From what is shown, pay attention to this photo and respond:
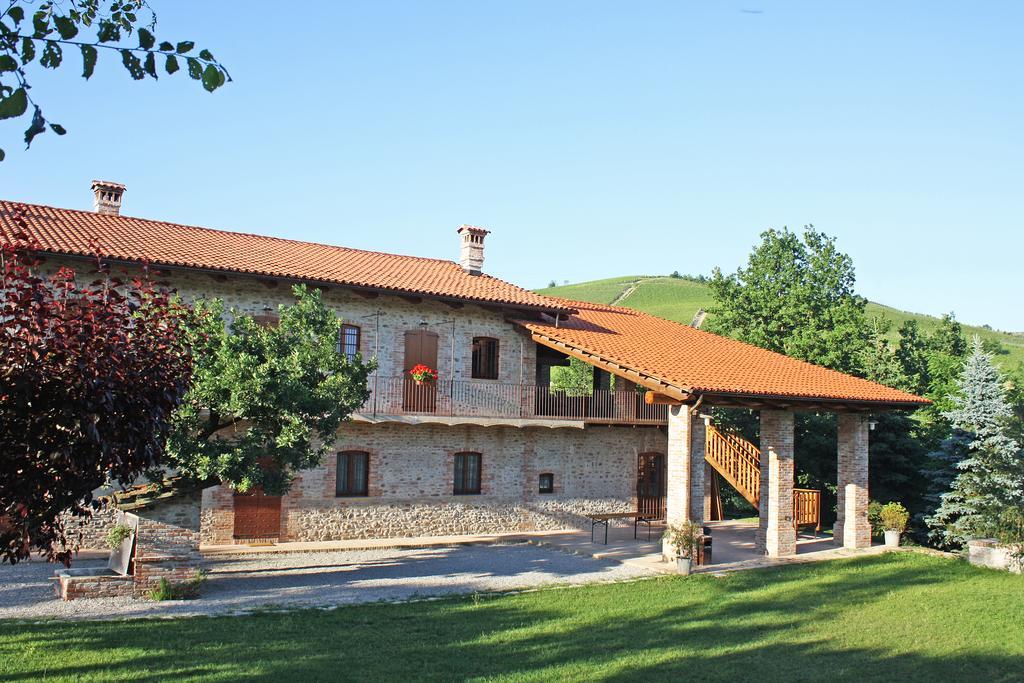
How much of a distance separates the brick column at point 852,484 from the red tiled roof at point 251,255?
7.15 metres

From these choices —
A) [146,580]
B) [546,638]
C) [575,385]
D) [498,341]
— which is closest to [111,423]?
[546,638]

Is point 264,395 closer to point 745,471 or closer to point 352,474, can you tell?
point 352,474

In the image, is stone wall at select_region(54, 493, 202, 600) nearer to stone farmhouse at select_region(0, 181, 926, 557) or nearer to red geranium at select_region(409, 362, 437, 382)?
stone farmhouse at select_region(0, 181, 926, 557)

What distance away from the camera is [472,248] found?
23.9m

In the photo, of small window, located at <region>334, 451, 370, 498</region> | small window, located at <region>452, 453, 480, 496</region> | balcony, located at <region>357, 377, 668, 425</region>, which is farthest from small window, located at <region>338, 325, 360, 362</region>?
small window, located at <region>452, 453, 480, 496</region>

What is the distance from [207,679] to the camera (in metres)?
8.33

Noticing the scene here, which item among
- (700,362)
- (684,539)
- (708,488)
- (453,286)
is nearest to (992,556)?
(684,539)

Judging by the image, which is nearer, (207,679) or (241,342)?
(207,679)

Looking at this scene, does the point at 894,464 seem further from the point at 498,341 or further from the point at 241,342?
the point at 241,342

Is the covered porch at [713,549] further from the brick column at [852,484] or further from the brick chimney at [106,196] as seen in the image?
the brick chimney at [106,196]

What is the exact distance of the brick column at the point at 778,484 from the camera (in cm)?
1739

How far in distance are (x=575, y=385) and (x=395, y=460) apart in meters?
22.1

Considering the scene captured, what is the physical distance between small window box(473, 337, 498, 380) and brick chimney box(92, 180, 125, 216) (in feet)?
29.6

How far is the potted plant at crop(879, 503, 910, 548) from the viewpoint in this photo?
1880cm
